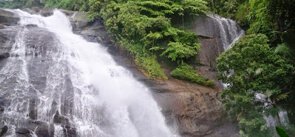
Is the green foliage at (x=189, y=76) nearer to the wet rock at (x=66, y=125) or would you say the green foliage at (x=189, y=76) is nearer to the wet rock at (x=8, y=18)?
the wet rock at (x=66, y=125)

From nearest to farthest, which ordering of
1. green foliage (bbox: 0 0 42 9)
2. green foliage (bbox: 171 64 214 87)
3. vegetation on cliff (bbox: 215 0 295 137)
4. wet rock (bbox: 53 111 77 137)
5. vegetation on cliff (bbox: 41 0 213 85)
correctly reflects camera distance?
vegetation on cliff (bbox: 215 0 295 137), wet rock (bbox: 53 111 77 137), green foliage (bbox: 171 64 214 87), vegetation on cliff (bbox: 41 0 213 85), green foliage (bbox: 0 0 42 9)

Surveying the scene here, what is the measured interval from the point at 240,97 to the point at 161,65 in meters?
6.42

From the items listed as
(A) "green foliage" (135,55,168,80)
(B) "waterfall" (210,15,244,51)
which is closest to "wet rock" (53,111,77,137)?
(A) "green foliage" (135,55,168,80)

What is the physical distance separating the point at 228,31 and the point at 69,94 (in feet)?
33.3

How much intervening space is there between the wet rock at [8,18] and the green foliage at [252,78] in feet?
37.5

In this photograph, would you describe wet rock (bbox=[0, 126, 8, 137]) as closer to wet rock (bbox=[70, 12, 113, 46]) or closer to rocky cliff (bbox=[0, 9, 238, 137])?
rocky cliff (bbox=[0, 9, 238, 137])

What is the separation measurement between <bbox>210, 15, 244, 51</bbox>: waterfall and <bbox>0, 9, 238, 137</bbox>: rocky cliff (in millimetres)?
643

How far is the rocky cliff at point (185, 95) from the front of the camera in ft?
46.3

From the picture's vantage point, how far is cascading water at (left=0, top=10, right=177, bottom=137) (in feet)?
39.4

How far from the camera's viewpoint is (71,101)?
43.1 ft

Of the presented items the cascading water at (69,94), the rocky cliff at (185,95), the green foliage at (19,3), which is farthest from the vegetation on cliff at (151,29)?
the green foliage at (19,3)

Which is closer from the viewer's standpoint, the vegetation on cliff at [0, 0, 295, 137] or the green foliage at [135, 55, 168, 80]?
the vegetation on cliff at [0, 0, 295, 137]

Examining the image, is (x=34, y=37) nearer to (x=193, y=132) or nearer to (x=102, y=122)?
(x=102, y=122)

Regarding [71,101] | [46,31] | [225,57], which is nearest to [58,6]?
[46,31]
